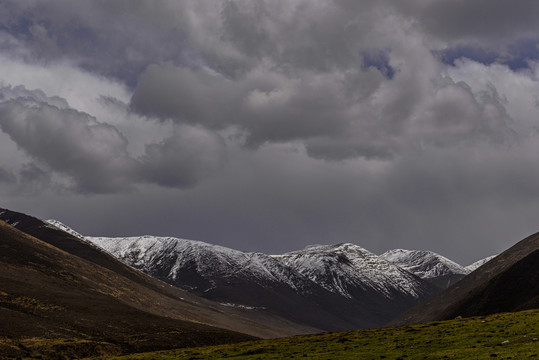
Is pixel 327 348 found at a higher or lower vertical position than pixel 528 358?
lower

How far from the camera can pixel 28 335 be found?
519 feet

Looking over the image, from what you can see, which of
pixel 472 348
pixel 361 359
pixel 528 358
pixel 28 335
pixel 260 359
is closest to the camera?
pixel 528 358

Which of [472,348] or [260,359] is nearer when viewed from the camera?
[472,348]

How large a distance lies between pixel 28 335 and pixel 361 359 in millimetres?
120416

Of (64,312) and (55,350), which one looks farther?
(64,312)

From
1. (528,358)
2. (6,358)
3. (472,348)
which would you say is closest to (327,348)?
(472,348)

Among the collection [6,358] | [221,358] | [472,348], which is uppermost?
[472,348]

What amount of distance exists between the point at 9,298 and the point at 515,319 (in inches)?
6675

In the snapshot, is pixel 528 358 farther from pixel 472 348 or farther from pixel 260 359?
pixel 260 359

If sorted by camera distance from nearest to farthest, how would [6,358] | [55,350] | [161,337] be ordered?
A: 1. [6,358]
2. [55,350]
3. [161,337]

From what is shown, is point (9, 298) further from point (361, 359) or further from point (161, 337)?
point (361, 359)

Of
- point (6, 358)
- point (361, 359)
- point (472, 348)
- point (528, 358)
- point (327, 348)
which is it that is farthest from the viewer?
point (6, 358)

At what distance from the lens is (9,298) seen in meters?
197

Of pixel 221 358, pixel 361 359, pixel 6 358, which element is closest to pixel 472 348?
pixel 361 359
